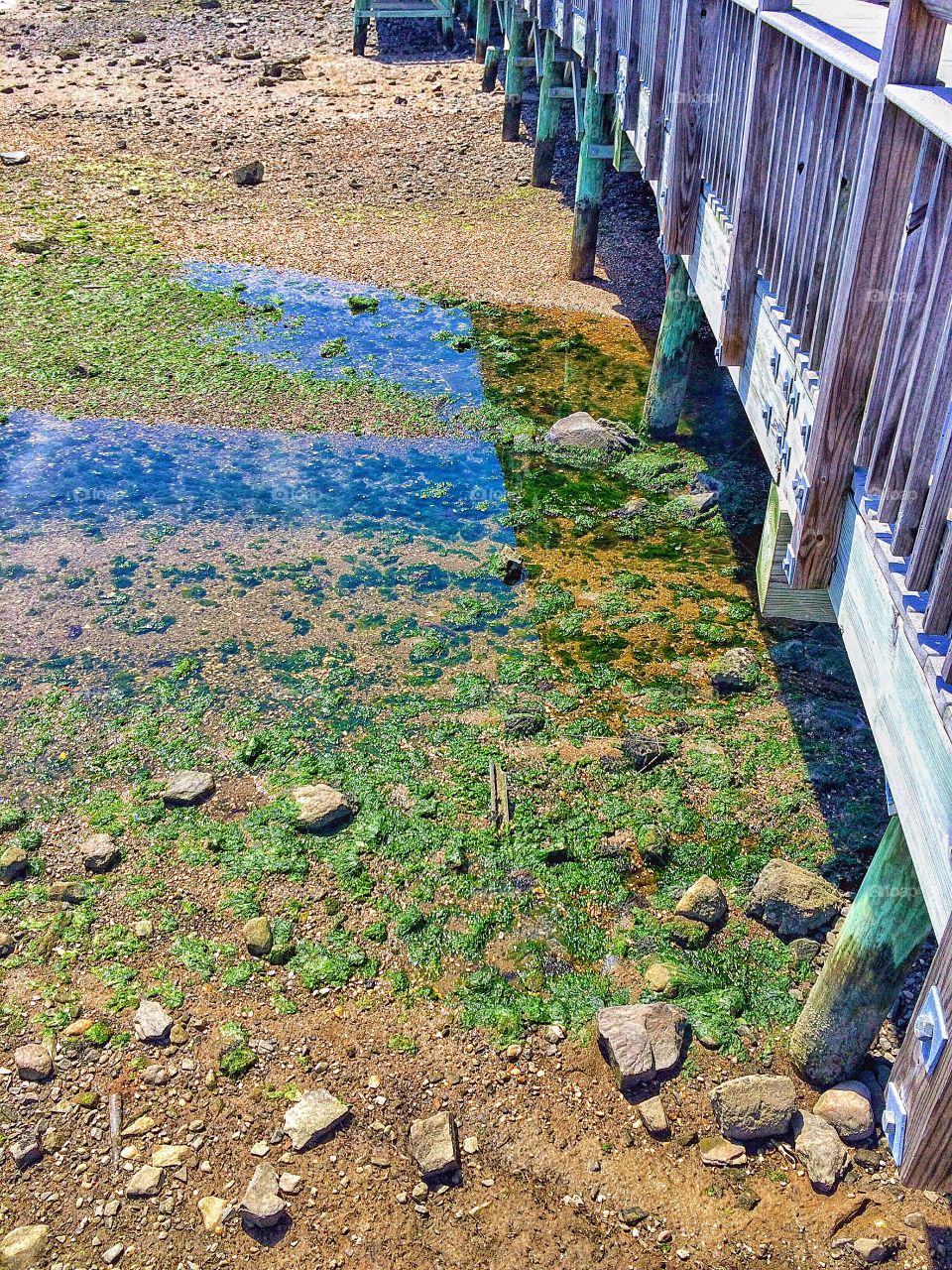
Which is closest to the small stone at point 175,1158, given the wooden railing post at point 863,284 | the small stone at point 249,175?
the wooden railing post at point 863,284

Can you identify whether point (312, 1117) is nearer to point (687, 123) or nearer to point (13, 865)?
point (13, 865)

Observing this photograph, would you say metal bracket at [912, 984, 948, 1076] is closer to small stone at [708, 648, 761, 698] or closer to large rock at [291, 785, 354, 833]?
large rock at [291, 785, 354, 833]

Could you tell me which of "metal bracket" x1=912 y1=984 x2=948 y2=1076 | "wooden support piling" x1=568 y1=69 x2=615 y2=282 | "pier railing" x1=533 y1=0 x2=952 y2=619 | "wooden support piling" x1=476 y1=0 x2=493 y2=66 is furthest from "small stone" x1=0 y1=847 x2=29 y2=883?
"wooden support piling" x1=476 y1=0 x2=493 y2=66

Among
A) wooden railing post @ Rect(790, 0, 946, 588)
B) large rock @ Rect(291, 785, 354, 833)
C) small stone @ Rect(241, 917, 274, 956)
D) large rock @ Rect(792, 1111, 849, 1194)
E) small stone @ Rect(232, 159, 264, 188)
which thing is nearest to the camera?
wooden railing post @ Rect(790, 0, 946, 588)

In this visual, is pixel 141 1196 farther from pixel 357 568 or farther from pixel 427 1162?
pixel 357 568

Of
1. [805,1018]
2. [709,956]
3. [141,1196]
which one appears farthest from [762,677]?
[141,1196]

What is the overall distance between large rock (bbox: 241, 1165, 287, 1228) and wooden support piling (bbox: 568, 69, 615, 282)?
10.6 m

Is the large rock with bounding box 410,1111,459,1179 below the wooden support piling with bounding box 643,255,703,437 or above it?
below

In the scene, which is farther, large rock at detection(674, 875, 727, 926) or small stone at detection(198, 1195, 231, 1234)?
large rock at detection(674, 875, 727, 926)

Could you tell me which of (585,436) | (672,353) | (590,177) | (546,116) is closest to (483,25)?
(546,116)

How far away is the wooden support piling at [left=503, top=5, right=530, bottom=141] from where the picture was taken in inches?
610

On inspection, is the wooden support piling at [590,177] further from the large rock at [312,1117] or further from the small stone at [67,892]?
→ the large rock at [312,1117]

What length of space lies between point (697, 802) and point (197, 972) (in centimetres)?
268

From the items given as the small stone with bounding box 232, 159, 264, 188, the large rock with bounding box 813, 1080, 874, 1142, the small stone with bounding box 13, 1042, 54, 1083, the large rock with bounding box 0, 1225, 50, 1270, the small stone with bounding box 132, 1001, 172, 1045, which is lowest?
the large rock with bounding box 0, 1225, 50, 1270
